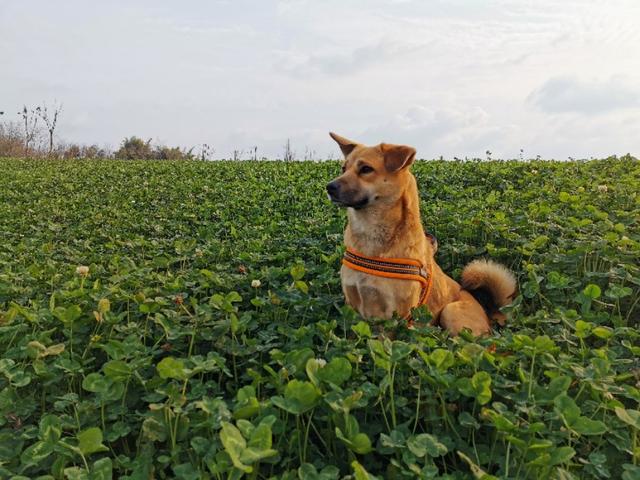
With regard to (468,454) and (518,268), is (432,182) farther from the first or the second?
(468,454)

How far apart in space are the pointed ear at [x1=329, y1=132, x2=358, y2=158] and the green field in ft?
3.43

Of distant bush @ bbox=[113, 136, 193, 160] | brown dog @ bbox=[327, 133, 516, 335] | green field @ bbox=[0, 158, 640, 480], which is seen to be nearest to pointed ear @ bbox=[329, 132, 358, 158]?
brown dog @ bbox=[327, 133, 516, 335]

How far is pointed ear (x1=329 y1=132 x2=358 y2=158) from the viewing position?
14.4 ft

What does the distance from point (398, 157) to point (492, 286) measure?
134 cm

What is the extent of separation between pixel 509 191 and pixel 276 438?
20.3 feet

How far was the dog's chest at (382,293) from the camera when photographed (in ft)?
11.6

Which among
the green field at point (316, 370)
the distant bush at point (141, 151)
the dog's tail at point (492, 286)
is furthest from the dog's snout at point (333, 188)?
the distant bush at point (141, 151)

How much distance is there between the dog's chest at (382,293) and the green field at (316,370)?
29 centimetres

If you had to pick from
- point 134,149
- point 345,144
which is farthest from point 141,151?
point 345,144

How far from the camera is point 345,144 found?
4.45 meters

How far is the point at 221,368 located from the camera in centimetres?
286

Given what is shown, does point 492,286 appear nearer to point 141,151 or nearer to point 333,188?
point 333,188

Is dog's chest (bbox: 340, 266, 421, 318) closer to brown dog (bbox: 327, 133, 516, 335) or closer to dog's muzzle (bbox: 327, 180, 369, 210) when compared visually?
brown dog (bbox: 327, 133, 516, 335)

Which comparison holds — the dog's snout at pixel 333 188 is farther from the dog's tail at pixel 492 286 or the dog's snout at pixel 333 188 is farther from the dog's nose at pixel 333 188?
the dog's tail at pixel 492 286
